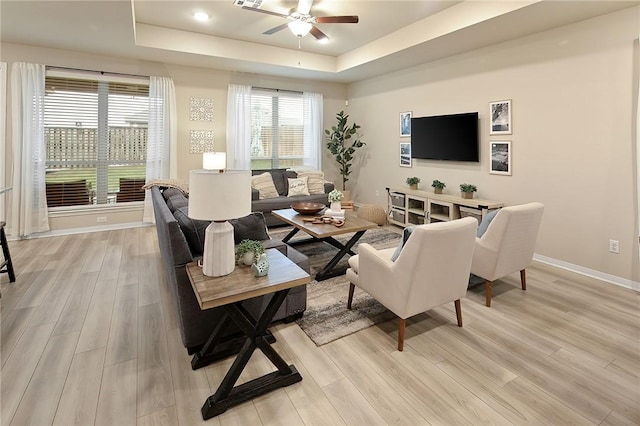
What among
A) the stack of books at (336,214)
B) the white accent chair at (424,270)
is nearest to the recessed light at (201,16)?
the stack of books at (336,214)

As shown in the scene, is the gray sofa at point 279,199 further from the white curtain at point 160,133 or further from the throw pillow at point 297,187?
the white curtain at point 160,133

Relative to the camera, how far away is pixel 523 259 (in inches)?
123

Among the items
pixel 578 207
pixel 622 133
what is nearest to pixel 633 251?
pixel 578 207

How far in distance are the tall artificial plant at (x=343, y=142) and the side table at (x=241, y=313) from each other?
5.38 metres

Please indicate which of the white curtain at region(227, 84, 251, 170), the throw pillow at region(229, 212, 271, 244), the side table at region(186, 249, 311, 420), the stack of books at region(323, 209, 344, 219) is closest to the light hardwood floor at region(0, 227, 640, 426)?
the side table at region(186, 249, 311, 420)

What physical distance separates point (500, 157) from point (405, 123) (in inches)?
76.5

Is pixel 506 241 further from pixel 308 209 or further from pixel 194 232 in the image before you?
pixel 194 232

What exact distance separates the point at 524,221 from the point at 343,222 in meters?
1.73

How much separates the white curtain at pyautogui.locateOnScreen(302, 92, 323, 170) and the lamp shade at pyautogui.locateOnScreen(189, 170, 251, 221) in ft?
18.1

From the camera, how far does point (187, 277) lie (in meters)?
2.15

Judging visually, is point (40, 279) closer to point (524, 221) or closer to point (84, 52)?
point (84, 52)

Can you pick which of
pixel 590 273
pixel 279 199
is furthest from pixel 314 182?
pixel 590 273

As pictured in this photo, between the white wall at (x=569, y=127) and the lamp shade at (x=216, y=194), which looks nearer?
the lamp shade at (x=216, y=194)

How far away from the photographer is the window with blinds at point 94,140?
5086 millimetres
